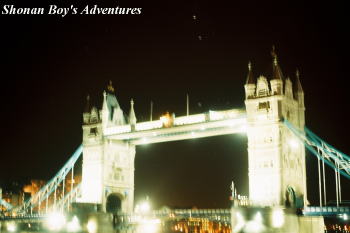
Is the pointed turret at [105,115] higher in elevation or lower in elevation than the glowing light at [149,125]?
higher

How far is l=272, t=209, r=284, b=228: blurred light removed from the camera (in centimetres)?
3766

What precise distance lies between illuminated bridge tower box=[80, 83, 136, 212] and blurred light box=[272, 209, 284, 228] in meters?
17.1

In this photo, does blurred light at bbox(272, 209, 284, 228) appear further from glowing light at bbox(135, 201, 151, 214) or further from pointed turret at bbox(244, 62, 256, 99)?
glowing light at bbox(135, 201, 151, 214)

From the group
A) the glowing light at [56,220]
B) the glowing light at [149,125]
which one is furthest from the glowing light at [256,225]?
the glowing light at [56,220]

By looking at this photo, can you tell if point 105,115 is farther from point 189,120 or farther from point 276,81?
point 276,81

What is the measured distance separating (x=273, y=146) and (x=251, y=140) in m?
1.80

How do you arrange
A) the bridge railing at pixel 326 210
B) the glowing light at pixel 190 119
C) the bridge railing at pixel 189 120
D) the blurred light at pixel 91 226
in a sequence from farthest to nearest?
the blurred light at pixel 91 226
the glowing light at pixel 190 119
the bridge railing at pixel 189 120
the bridge railing at pixel 326 210

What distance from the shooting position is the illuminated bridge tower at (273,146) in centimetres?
3962

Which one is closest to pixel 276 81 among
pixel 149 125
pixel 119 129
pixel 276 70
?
pixel 276 70

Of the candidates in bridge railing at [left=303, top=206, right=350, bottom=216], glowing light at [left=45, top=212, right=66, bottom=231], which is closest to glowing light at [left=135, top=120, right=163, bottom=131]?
glowing light at [left=45, top=212, right=66, bottom=231]

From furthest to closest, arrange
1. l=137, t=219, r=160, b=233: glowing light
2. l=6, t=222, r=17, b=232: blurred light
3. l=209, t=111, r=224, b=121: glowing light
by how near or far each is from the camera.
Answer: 1. l=6, t=222, r=17, b=232: blurred light
2. l=137, t=219, r=160, b=233: glowing light
3. l=209, t=111, r=224, b=121: glowing light

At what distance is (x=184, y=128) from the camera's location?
4544 cm

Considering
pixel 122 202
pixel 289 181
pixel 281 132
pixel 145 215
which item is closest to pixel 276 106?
pixel 281 132

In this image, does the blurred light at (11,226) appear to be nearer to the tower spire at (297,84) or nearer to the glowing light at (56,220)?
the glowing light at (56,220)
